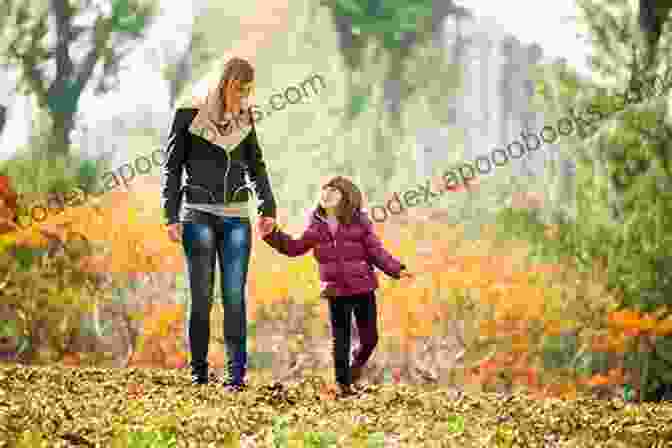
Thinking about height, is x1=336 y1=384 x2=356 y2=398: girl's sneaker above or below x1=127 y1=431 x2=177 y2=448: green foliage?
below

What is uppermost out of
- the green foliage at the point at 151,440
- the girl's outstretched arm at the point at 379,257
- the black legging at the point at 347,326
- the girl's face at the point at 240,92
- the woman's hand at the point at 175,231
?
the girl's face at the point at 240,92

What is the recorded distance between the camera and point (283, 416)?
16.4ft

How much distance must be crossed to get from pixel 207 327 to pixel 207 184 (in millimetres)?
880

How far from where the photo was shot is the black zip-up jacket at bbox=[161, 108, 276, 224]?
5934mm

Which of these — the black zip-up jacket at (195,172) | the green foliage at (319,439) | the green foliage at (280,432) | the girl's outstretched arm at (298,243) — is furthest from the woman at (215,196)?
the green foliage at (319,439)

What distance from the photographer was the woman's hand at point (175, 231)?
5.91 metres

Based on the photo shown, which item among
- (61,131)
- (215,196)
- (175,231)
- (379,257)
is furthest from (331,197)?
(61,131)

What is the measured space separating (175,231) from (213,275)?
0.37m

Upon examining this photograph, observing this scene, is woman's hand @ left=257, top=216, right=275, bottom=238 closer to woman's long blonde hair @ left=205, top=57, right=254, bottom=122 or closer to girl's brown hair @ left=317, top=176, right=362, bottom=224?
girl's brown hair @ left=317, top=176, right=362, bottom=224

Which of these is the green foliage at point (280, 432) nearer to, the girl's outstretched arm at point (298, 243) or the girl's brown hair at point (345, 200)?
the girl's outstretched arm at point (298, 243)

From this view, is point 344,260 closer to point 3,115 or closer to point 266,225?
point 266,225

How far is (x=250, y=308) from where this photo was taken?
39.4 ft

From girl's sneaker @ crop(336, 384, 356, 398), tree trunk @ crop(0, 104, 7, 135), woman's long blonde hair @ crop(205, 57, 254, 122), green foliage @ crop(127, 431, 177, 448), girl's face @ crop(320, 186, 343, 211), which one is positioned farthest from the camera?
tree trunk @ crop(0, 104, 7, 135)

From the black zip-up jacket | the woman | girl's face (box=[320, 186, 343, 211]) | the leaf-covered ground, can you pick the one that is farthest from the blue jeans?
girl's face (box=[320, 186, 343, 211])
